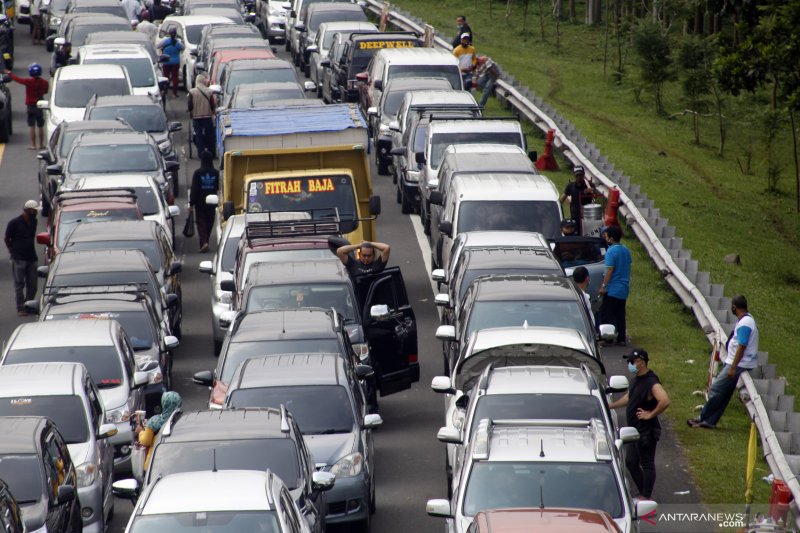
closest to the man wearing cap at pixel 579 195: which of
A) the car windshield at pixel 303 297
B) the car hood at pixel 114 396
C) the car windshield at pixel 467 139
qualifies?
the car windshield at pixel 467 139

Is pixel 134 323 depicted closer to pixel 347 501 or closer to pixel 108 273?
pixel 108 273

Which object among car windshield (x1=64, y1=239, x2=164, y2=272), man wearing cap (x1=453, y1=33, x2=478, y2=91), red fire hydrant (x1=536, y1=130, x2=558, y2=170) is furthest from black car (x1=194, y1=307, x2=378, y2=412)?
man wearing cap (x1=453, y1=33, x2=478, y2=91)

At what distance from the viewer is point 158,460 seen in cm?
1338

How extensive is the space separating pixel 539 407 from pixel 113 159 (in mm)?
14339

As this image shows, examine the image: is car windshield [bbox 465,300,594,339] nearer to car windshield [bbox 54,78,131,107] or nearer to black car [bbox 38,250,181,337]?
black car [bbox 38,250,181,337]

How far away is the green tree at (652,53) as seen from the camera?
42219 mm

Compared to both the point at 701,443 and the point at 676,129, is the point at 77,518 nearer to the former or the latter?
the point at 701,443

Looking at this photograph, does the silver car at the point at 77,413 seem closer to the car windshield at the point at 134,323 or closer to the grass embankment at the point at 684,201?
the car windshield at the point at 134,323

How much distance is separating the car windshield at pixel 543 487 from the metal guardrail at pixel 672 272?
88.3 inches

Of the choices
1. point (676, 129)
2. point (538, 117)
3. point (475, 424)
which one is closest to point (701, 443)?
point (475, 424)

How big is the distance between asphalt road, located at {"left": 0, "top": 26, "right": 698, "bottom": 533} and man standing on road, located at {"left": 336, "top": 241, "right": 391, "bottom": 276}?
4.38ft

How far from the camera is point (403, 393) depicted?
65.3 feet

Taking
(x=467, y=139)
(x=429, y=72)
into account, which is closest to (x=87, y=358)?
(x=467, y=139)

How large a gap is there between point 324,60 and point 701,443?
71.8 feet
